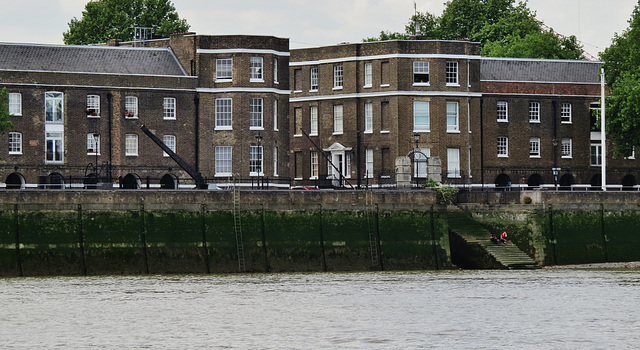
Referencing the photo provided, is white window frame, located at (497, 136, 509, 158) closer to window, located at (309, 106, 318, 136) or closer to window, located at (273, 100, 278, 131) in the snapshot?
window, located at (309, 106, 318, 136)

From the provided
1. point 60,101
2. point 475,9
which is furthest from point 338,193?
point 475,9

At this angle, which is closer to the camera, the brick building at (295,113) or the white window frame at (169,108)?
the brick building at (295,113)

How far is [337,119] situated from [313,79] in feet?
10.5

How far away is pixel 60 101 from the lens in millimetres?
83750

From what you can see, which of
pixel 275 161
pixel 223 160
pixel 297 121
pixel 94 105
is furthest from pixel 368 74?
pixel 94 105

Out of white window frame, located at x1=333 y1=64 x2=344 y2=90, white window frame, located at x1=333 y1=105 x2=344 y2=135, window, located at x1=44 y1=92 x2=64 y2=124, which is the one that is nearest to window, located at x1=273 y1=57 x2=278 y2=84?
white window frame, located at x1=333 y1=64 x2=344 y2=90

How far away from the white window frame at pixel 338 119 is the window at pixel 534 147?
42.6 ft

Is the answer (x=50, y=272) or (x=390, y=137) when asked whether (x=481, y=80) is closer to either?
(x=390, y=137)

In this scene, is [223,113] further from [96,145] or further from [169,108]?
[96,145]

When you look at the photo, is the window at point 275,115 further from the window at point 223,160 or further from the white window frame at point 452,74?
the white window frame at point 452,74

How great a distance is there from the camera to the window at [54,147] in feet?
274

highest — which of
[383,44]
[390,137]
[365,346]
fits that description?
[383,44]

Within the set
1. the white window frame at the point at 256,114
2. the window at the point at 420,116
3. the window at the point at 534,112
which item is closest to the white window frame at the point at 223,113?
the white window frame at the point at 256,114

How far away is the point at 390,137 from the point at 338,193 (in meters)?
22.4
